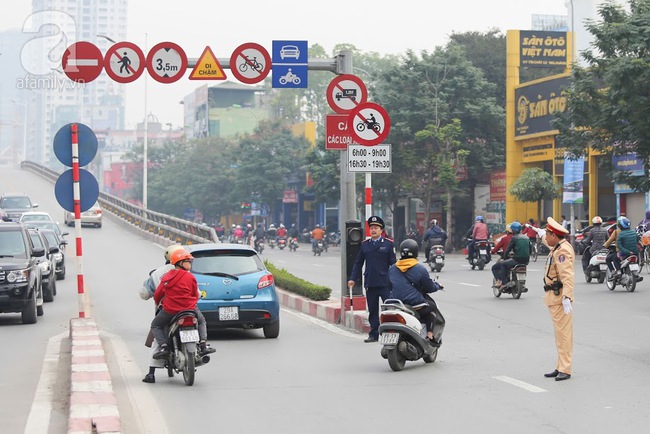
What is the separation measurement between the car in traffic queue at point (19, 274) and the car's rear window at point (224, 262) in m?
4.11

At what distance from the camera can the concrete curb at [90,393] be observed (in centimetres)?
808

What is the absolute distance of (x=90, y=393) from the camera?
9.40 metres

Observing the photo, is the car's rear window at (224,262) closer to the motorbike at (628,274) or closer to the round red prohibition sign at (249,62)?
the round red prohibition sign at (249,62)

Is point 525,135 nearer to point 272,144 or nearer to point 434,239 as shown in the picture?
point 434,239

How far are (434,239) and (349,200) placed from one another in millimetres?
14538

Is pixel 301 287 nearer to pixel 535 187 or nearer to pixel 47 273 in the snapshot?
pixel 47 273

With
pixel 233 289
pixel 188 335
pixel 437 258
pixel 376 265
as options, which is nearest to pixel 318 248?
pixel 437 258

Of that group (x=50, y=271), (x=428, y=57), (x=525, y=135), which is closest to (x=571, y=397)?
(x=50, y=271)

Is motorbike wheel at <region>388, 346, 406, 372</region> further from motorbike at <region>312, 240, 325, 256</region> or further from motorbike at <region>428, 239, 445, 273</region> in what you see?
motorbike at <region>312, 240, 325, 256</region>

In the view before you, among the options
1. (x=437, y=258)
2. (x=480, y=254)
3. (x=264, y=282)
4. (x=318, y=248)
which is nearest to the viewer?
(x=264, y=282)

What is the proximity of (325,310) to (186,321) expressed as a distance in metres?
8.07

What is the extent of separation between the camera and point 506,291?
21.9 metres

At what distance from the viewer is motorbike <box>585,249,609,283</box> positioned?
968 inches

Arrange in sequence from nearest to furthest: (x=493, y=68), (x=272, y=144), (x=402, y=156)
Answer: (x=402, y=156), (x=493, y=68), (x=272, y=144)
